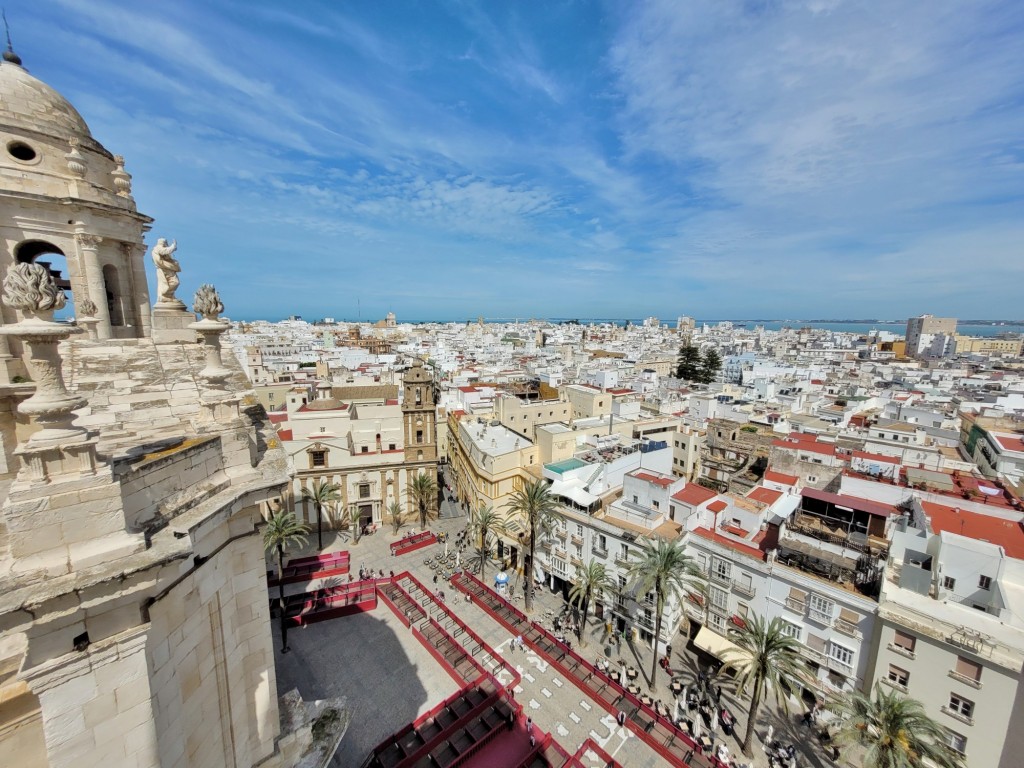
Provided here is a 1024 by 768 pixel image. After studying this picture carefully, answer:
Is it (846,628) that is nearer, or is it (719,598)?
(846,628)

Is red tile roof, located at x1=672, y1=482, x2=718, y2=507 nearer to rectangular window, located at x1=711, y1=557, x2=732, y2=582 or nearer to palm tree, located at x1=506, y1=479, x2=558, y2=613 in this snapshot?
rectangular window, located at x1=711, y1=557, x2=732, y2=582

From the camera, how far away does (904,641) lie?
17141mm

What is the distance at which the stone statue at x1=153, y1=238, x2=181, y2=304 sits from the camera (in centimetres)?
1033

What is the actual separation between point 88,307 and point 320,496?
25.9 m

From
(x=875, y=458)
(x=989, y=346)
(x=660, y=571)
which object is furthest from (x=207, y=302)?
(x=989, y=346)

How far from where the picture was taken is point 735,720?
19625 mm

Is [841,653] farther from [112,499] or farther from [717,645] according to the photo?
[112,499]

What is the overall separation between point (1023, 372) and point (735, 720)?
124 meters

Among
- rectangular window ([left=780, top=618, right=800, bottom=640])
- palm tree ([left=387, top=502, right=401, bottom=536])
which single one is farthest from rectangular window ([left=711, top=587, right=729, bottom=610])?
palm tree ([left=387, top=502, right=401, bottom=536])

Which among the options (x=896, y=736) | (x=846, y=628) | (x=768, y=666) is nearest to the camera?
(x=896, y=736)

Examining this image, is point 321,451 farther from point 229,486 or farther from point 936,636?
point 936,636

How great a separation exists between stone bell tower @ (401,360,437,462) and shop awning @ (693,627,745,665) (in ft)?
75.5

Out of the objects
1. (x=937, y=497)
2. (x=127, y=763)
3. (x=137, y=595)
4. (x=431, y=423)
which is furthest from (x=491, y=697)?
(x=937, y=497)

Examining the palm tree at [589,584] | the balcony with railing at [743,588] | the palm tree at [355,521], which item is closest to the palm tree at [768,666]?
the balcony with railing at [743,588]
